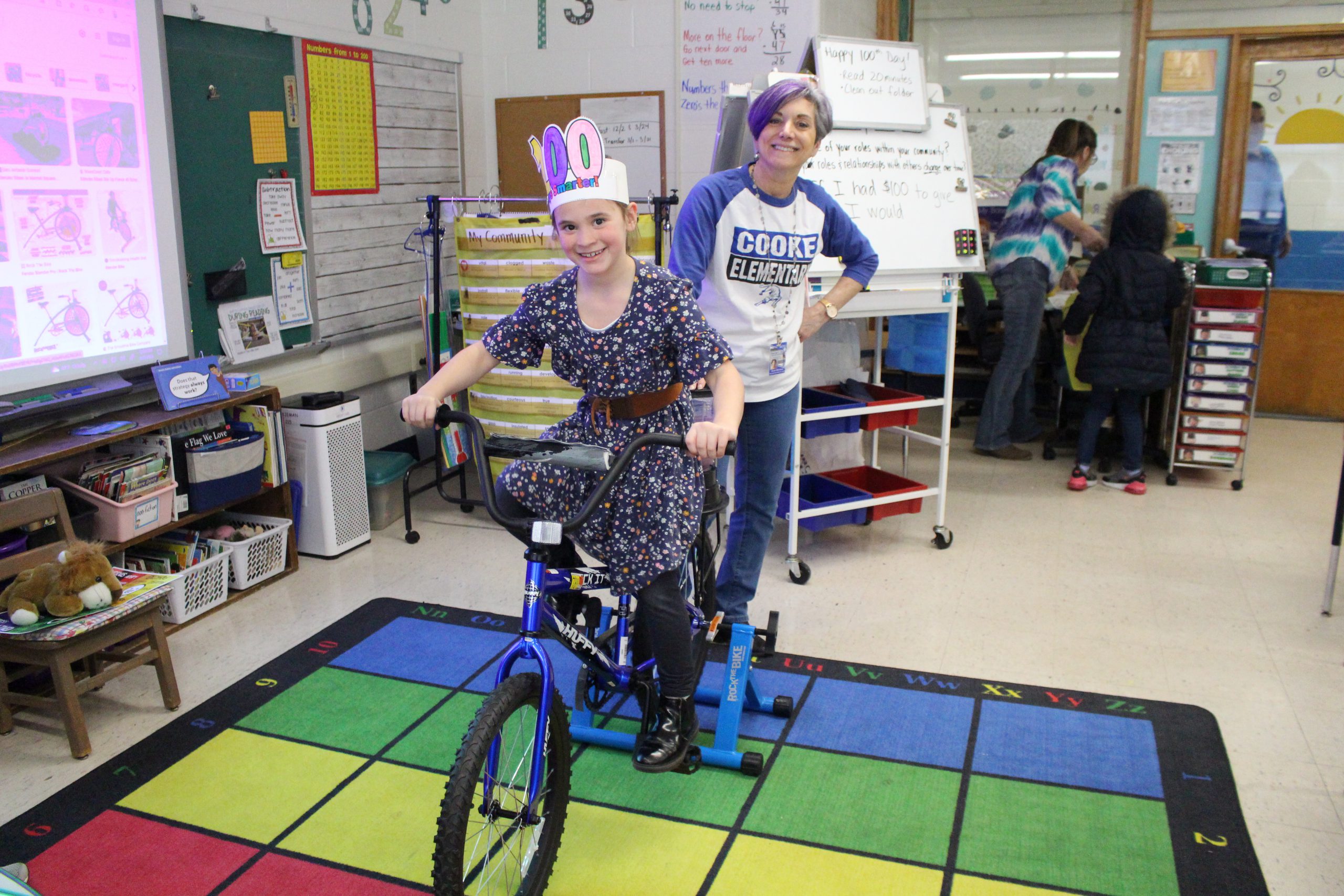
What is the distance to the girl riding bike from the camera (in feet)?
6.12

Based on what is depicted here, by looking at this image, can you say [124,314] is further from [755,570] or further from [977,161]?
[977,161]

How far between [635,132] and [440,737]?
305cm

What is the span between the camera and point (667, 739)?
2.05 m

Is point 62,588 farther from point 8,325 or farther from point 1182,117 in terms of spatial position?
point 1182,117

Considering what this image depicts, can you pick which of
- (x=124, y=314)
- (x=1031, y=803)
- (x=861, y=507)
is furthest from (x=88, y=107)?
(x=1031, y=803)

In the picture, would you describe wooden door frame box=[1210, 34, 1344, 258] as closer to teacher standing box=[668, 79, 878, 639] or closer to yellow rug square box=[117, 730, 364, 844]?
teacher standing box=[668, 79, 878, 639]

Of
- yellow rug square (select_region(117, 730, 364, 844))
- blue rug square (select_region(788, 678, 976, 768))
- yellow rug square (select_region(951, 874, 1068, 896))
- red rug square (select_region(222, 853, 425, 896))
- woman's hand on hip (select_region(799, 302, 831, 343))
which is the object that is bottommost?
yellow rug square (select_region(951, 874, 1068, 896))

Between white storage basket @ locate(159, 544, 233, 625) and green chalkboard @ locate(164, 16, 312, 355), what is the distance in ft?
2.34

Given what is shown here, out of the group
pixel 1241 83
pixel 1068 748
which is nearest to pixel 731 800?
pixel 1068 748

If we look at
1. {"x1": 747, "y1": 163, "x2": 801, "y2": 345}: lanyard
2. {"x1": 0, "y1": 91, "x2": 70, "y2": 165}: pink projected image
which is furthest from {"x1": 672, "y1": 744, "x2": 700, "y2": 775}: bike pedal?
{"x1": 0, "y1": 91, "x2": 70, "y2": 165}: pink projected image

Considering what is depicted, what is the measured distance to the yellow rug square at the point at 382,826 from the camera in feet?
6.56

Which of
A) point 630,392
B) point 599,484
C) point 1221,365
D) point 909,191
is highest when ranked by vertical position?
point 909,191

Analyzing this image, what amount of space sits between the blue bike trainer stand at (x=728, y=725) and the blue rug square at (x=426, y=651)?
0.48 m

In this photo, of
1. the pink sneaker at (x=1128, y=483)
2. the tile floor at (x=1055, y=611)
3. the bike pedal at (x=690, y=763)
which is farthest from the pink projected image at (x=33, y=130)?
the pink sneaker at (x=1128, y=483)
